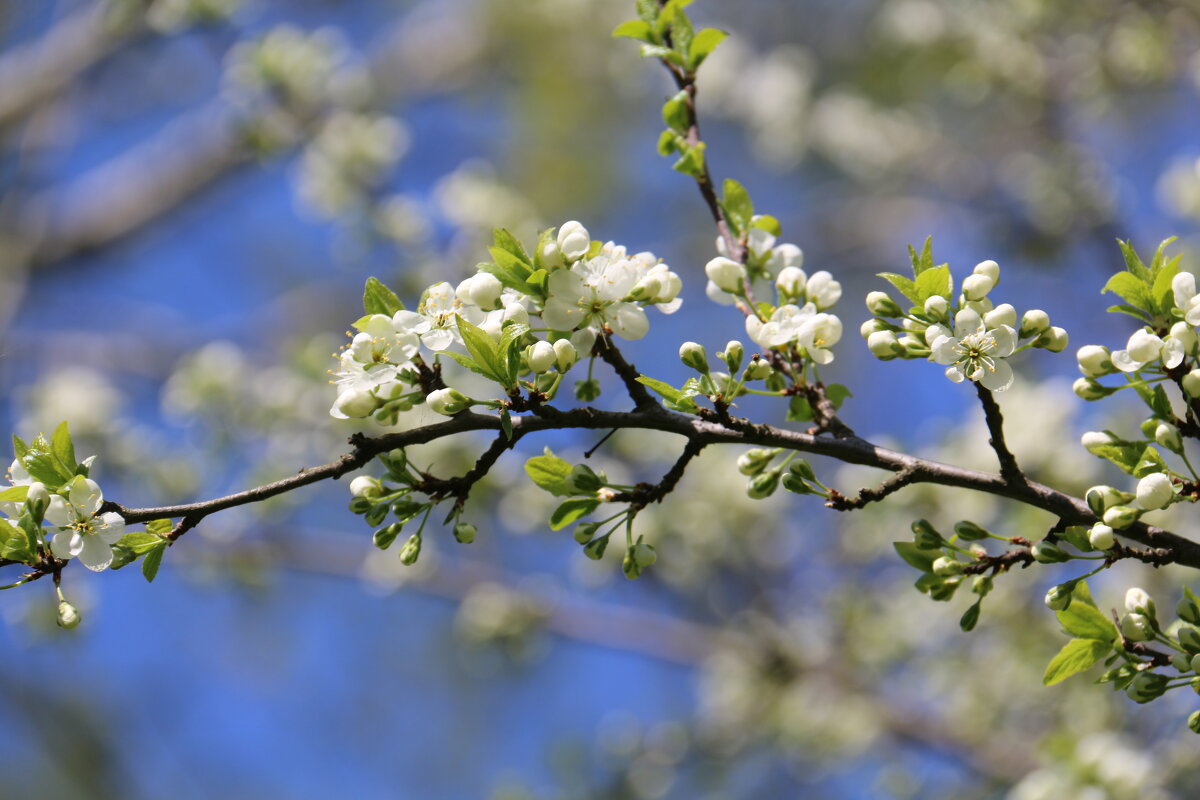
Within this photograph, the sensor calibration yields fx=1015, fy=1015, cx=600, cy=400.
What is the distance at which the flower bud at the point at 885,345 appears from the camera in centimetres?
129

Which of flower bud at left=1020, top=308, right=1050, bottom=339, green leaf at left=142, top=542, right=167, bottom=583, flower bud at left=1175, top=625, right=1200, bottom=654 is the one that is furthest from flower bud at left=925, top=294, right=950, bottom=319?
green leaf at left=142, top=542, right=167, bottom=583

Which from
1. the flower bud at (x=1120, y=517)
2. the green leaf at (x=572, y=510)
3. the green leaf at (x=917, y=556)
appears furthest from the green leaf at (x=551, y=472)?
the flower bud at (x=1120, y=517)

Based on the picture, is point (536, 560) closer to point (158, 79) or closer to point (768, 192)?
point (768, 192)

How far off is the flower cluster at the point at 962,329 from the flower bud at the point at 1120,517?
192 millimetres

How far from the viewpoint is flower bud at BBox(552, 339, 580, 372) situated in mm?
1266

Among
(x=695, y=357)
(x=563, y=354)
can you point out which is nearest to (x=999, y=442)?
(x=695, y=357)

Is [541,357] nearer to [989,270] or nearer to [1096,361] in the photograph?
[989,270]

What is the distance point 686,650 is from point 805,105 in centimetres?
344

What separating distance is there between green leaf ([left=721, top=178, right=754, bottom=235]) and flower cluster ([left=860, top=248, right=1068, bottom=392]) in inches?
13.5

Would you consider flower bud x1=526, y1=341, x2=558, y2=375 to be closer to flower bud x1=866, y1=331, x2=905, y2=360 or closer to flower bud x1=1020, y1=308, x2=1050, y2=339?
flower bud x1=866, y1=331, x2=905, y2=360

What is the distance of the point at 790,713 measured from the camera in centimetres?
402

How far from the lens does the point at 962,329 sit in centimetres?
127

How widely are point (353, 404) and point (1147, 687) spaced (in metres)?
1.03

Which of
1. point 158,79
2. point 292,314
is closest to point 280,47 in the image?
point 292,314
